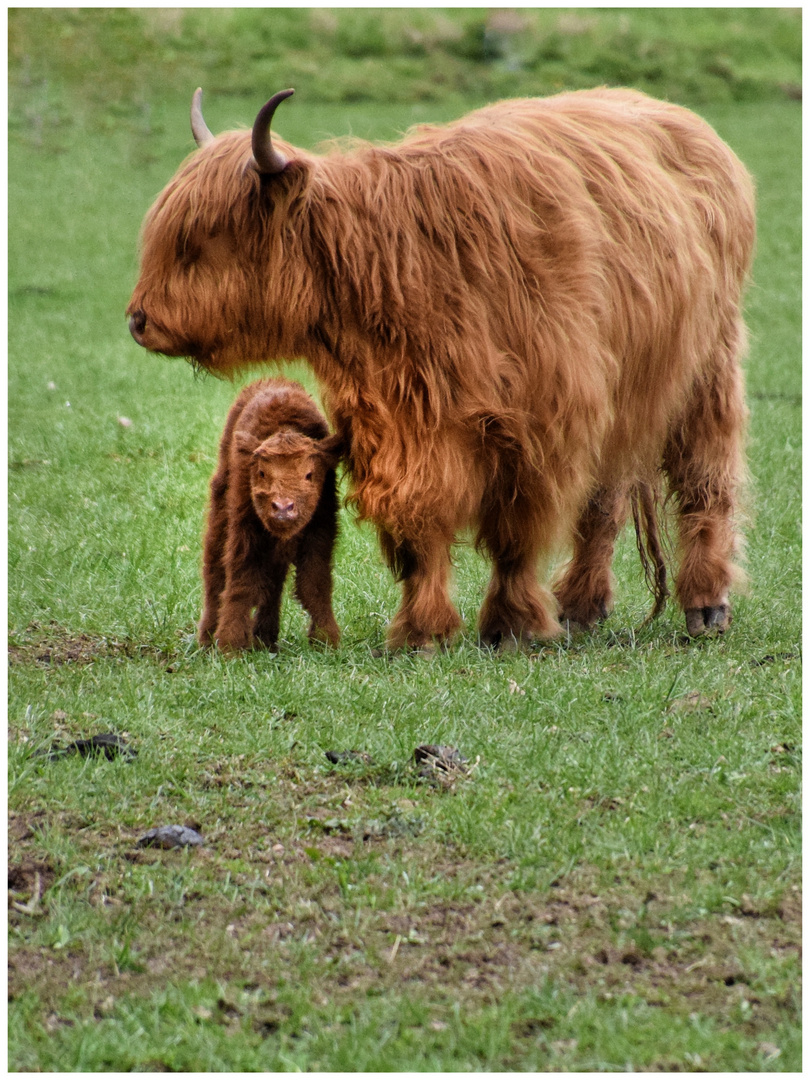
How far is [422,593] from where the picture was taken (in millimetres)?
5449

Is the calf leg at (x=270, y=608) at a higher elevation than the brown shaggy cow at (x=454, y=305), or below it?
below

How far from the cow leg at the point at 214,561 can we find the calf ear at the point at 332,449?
0.59 meters

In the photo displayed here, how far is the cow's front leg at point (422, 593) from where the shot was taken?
541 cm

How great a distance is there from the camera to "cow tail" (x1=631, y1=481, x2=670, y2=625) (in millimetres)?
6434

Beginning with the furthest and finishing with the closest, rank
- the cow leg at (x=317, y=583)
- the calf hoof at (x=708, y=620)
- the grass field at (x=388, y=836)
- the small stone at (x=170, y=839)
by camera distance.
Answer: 1. the calf hoof at (x=708, y=620)
2. the cow leg at (x=317, y=583)
3. the small stone at (x=170, y=839)
4. the grass field at (x=388, y=836)

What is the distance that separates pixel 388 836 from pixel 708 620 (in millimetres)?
2668

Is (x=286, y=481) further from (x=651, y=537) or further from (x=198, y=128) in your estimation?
A: (x=651, y=537)

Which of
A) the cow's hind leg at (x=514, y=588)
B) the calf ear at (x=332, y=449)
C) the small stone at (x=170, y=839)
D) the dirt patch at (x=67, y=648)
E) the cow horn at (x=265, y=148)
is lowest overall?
the small stone at (x=170, y=839)

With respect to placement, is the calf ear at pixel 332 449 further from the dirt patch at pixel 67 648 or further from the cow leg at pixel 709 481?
the cow leg at pixel 709 481

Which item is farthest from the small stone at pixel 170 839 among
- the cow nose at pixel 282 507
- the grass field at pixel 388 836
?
the cow nose at pixel 282 507

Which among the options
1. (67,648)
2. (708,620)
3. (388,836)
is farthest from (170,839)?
(708,620)

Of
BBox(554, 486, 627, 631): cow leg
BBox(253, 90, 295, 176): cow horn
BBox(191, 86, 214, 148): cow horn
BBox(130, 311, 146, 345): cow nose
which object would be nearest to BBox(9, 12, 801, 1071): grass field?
BBox(554, 486, 627, 631): cow leg

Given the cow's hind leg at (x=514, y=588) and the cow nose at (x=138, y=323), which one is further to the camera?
the cow's hind leg at (x=514, y=588)

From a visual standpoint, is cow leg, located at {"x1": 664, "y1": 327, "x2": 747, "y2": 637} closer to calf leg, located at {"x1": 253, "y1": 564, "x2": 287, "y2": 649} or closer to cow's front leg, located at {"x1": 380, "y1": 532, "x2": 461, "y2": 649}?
cow's front leg, located at {"x1": 380, "y1": 532, "x2": 461, "y2": 649}
